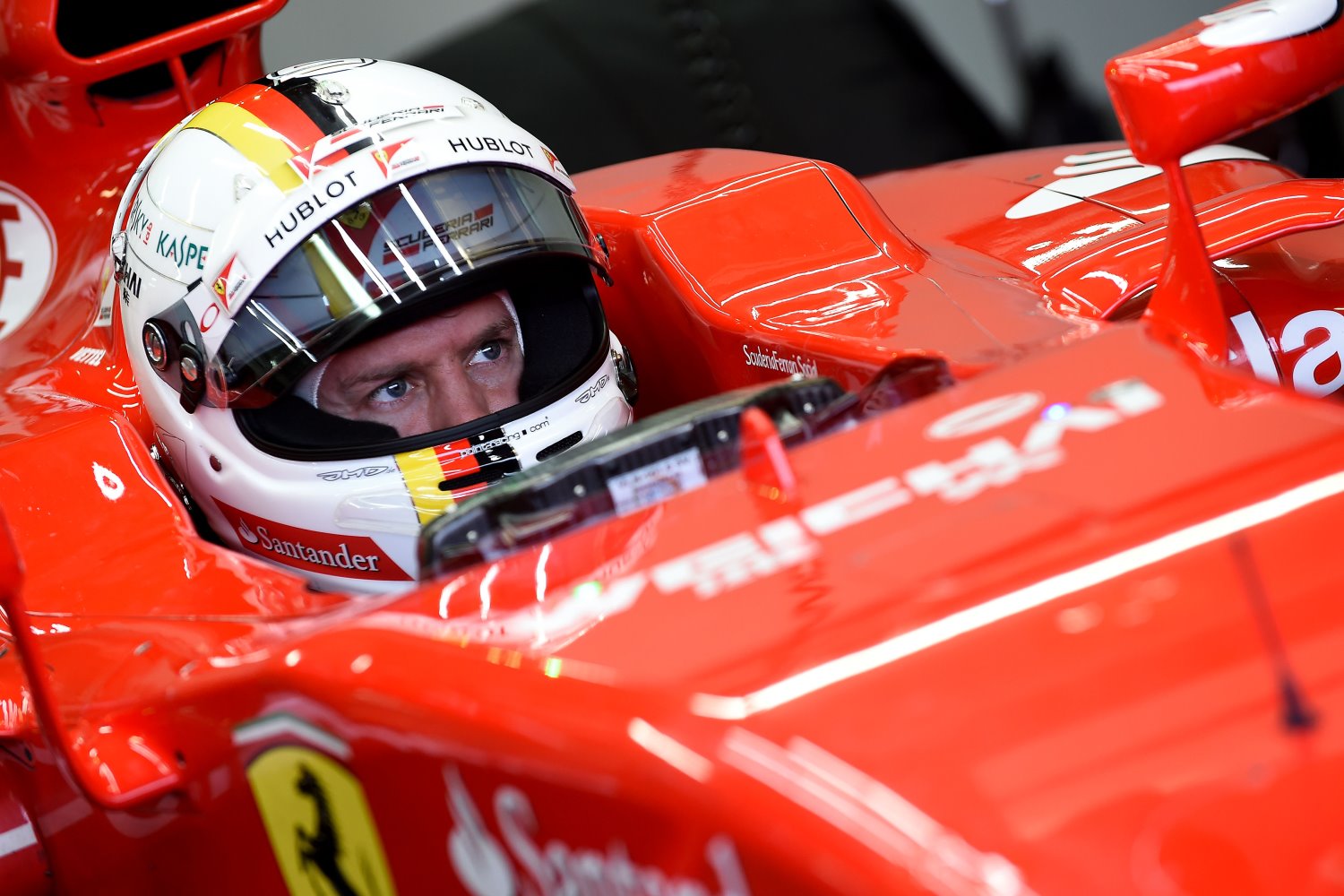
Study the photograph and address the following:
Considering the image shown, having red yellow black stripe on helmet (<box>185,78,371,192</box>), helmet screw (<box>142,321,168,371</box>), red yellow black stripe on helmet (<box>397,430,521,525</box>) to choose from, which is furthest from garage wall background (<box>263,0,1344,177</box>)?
red yellow black stripe on helmet (<box>397,430,521,525</box>)

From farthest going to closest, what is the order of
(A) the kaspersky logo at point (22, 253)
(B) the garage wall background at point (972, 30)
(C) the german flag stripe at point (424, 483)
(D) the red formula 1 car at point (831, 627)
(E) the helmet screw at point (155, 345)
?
(B) the garage wall background at point (972, 30)
(A) the kaspersky logo at point (22, 253)
(E) the helmet screw at point (155, 345)
(C) the german flag stripe at point (424, 483)
(D) the red formula 1 car at point (831, 627)

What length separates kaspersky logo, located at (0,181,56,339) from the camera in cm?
192

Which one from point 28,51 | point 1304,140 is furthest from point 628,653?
point 1304,140

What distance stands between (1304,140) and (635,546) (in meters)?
2.88

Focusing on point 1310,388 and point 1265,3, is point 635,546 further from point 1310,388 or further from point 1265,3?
point 1310,388

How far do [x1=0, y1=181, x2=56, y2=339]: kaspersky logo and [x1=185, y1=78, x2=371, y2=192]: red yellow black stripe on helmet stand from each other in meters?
0.47

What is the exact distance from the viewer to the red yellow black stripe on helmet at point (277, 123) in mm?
1428

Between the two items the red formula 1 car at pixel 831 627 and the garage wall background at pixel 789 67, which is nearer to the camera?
the red formula 1 car at pixel 831 627

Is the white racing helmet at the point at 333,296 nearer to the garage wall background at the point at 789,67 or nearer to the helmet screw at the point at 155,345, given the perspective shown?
the helmet screw at the point at 155,345

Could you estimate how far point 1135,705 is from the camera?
67 centimetres

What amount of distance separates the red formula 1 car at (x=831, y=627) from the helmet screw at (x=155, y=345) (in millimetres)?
92

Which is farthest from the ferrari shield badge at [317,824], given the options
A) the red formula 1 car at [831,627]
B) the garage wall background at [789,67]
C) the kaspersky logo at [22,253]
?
the garage wall background at [789,67]

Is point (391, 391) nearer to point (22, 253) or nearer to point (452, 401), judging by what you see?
point (452, 401)

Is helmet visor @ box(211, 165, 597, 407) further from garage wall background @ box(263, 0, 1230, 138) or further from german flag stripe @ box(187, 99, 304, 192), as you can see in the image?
garage wall background @ box(263, 0, 1230, 138)
